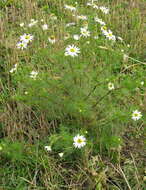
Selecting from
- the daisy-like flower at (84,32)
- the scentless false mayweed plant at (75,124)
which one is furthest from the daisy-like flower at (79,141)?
the daisy-like flower at (84,32)

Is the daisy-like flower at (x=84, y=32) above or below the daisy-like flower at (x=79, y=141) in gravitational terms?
above

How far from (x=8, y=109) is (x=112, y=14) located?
2.09 metres

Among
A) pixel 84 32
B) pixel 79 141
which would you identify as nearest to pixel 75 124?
pixel 79 141

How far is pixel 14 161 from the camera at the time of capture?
2062 mm

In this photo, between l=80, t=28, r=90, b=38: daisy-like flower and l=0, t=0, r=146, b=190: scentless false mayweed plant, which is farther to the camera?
l=80, t=28, r=90, b=38: daisy-like flower

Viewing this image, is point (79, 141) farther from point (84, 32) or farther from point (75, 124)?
point (84, 32)

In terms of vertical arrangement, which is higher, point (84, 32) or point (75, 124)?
point (84, 32)

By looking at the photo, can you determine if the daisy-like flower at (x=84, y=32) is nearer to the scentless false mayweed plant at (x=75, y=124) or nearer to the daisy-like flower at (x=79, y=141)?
the scentless false mayweed plant at (x=75, y=124)

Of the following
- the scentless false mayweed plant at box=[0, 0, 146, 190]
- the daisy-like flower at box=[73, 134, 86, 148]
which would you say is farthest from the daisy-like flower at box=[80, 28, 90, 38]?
the daisy-like flower at box=[73, 134, 86, 148]

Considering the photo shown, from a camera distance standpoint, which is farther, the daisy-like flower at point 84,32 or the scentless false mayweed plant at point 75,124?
the daisy-like flower at point 84,32

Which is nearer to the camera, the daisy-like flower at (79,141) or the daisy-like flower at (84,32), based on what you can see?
the daisy-like flower at (79,141)

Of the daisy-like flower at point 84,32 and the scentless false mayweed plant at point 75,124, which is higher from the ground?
the daisy-like flower at point 84,32

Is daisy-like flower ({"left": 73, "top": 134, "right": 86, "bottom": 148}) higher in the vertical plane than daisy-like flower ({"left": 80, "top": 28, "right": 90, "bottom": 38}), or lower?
lower

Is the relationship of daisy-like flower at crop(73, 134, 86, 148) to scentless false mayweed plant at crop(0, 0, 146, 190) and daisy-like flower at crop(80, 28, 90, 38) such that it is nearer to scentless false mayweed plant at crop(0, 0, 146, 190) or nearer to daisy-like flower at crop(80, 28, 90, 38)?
scentless false mayweed plant at crop(0, 0, 146, 190)
